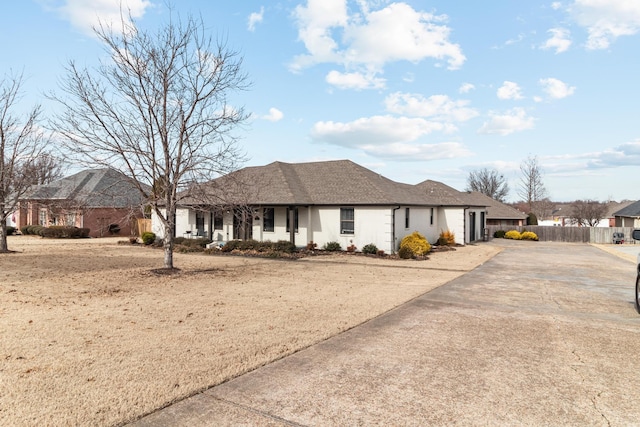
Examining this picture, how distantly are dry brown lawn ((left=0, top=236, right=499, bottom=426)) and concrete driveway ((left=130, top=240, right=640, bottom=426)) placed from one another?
0.54 meters

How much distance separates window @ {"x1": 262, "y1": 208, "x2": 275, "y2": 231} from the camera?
24.8m

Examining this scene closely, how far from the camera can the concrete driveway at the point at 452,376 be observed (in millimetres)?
4309

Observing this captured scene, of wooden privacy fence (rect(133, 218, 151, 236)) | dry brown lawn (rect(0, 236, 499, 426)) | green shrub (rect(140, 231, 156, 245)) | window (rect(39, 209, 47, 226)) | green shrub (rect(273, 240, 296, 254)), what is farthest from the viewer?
window (rect(39, 209, 47, 226))

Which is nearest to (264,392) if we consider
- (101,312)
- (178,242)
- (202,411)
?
(202,411)

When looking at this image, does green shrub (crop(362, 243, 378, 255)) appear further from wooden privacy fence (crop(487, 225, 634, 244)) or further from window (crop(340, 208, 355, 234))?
wooden privacy fence (crop(487, 225, 634, 244))

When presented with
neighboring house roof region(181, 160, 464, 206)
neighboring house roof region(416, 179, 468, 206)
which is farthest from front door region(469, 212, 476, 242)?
neighboring house roof region(181, 160, 464, 206)

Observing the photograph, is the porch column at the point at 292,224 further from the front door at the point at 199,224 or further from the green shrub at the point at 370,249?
the front door at the point at 199,224

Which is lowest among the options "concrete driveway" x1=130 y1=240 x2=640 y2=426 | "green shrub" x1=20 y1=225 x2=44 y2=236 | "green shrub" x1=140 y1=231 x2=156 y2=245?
"concrete driveway" x1=130 y1=240 x2=640 y2=426

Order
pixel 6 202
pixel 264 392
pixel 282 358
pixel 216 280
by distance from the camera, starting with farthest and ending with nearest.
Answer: pixel 6 202 < pixel 216 280 < pixel 282 358 < pixel 264 392

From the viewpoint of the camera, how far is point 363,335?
731 cm

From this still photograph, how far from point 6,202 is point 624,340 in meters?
27.3

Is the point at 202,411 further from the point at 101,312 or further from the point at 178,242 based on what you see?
the point at 178,242

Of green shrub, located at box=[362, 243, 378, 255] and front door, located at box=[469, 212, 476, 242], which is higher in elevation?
front door, located at box=[469, 212, 476, 242]

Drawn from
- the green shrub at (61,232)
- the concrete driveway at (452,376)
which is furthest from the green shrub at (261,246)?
the green shrub at (61,232)
